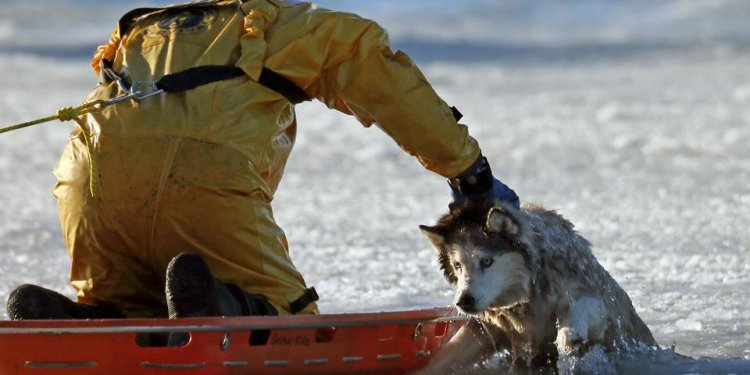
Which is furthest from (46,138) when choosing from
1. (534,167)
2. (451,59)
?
(451,59)

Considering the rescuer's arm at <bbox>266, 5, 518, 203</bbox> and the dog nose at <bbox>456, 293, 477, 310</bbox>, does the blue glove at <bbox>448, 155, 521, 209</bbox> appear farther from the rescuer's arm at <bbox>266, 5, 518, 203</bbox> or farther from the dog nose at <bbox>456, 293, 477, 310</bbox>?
the dog nose at <bbox>456, 293, 477, 310</bbox>

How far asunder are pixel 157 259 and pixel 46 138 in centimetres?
823

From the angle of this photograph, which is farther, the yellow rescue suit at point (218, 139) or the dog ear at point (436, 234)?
the dog ear at point (436, 234)

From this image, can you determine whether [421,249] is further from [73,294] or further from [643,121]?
[643,121]

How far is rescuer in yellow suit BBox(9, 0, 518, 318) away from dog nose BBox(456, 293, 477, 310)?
15.3 inches

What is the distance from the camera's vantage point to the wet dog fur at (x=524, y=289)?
394 cm

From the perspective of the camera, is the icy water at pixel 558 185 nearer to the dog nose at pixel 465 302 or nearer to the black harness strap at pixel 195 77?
the dog nose at pixel 465 302

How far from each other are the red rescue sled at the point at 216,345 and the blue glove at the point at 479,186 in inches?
15.4

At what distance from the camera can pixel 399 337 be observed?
3959 millimetres

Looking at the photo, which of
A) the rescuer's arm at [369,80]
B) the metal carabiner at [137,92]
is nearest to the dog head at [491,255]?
the rescuer's arm at [369,80]

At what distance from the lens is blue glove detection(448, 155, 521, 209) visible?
4.02 m

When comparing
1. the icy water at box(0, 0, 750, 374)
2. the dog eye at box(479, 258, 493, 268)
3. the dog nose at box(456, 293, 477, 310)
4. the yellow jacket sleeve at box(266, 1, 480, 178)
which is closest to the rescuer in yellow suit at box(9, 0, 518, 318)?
the yellow jacket sleeve at box(266, 1, 480, 178)

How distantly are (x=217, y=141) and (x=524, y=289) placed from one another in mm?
1020

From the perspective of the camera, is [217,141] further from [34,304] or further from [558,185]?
[558,185]
